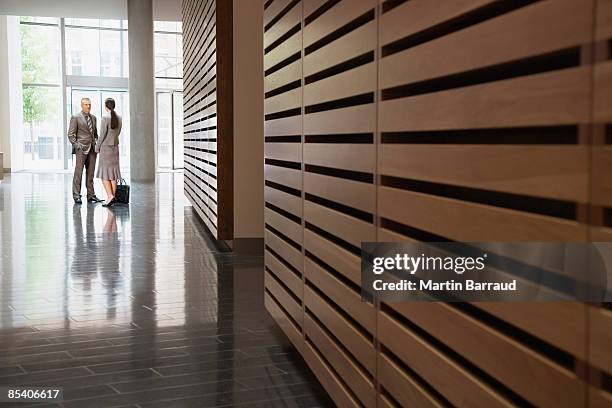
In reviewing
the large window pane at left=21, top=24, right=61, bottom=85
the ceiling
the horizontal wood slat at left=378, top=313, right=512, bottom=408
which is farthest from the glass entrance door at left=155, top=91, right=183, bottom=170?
the horizontal wood slat at left=378, top=313, right=512, bottom=408

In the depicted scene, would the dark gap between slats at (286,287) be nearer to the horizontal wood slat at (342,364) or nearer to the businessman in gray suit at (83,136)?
the horizontal wood slat at (342,364)

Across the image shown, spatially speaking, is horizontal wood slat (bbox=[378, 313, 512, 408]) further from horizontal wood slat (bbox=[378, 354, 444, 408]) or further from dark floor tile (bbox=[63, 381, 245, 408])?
dark floor tile (bbox=[63, 381, 245, 408])

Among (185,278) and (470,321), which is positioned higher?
(470,321)

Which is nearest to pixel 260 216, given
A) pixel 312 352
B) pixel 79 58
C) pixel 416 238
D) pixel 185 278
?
pixel 185 278

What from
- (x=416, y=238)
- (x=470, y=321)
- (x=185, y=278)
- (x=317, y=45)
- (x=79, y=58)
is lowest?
(x=185, y=278)

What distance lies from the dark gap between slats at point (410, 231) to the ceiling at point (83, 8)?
1727 cm

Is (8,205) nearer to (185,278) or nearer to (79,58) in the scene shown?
(185,278)

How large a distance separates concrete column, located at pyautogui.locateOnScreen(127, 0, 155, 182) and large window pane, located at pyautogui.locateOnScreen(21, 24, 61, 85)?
7502mm

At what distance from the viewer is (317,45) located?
3471 millimetres

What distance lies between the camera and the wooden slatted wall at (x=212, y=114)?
24.8ft

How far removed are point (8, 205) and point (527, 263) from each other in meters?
12.4

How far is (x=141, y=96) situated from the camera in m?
19.2

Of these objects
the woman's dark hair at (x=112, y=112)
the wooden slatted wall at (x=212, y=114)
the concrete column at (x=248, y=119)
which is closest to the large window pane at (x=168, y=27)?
the woman's dark hair at (x=112, y=112)

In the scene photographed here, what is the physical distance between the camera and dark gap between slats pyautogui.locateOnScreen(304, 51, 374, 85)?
2.76m
